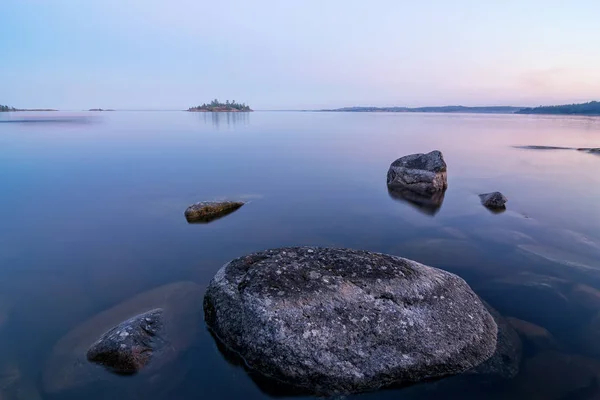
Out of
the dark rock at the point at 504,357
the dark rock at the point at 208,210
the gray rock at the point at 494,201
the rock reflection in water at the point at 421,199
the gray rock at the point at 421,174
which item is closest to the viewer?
the dark rock at the point at 504,357

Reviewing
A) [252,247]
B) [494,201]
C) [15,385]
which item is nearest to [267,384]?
[15,385]

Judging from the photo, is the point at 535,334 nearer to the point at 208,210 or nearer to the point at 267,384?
the point at 267,384

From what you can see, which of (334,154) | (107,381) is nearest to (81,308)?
(107,381)

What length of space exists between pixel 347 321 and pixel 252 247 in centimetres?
706

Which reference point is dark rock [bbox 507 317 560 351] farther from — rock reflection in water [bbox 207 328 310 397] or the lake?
rock reflection in water [bbox 207 328 310 397]

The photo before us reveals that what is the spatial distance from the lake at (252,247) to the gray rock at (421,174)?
4.05 feet

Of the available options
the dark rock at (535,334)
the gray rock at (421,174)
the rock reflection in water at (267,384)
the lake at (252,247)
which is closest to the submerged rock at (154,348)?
the lake at (252,247)

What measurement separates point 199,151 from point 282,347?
39296 millimetres

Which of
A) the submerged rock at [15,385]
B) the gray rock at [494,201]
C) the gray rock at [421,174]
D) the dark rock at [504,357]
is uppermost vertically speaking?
the gray rock at [421,174]

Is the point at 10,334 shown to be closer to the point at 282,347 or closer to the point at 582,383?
the point at 282,347

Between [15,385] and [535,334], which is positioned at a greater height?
[535,334]

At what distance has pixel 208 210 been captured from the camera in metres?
18.0

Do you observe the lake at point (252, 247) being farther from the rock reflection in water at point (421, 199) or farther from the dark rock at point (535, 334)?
the rock reflection in water at point (421, 199)

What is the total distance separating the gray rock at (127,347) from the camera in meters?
7.56
